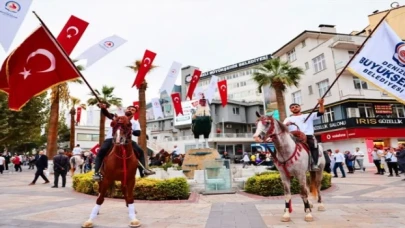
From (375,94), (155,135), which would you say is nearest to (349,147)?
(375,94)

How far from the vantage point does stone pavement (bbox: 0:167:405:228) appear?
645 centimetres

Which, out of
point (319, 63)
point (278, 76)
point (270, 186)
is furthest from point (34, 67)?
point (319, 63)

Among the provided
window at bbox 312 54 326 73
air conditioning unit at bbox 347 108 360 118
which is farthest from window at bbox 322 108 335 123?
window at bbox 312 54 326 73

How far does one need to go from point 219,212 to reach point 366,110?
31282 mm

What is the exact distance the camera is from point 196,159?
52.6 feet

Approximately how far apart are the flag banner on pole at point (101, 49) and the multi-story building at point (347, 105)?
2719 cm

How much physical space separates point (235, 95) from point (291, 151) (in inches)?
2564

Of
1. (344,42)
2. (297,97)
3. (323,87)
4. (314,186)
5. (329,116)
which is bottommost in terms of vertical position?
(314,186)

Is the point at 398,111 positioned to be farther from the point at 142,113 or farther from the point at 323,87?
the point at 142,113

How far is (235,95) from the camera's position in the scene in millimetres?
71375

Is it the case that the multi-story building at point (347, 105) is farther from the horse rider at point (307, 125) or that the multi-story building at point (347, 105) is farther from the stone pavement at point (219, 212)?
the horse rider at point (307, 125)

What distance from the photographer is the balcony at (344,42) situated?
32281 mm

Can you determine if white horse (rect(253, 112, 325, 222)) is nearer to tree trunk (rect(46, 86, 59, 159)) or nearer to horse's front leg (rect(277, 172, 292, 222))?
horse's front leg (rect(277, 172, 292, 222))

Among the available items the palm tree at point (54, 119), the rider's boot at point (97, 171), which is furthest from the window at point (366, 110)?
the rider's boot at point (97, 171)
